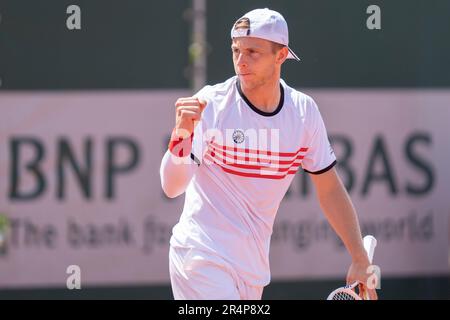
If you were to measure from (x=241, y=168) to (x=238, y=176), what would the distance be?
38 millimetres

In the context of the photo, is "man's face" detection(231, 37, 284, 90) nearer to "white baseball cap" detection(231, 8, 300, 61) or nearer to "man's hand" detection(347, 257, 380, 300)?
"white baseball cap" detection(231, 8, 300, 61)

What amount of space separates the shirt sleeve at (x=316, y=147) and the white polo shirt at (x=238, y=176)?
0.19 ft

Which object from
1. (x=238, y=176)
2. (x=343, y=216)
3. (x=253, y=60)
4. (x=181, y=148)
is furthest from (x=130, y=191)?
(x=181, y=148)

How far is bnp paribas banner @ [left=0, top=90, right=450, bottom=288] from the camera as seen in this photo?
7.93 m

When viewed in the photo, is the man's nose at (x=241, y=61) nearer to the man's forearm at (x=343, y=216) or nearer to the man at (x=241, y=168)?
the man at (x=241, y=168)

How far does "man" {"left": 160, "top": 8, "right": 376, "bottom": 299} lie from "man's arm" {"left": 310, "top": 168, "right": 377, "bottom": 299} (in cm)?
25

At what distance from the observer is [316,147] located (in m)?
4.86

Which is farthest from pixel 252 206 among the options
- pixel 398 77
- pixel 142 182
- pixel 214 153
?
pixel 398 77

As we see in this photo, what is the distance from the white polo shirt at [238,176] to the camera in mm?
4602

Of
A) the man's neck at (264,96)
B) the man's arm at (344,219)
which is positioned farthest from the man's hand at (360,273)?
the man's neck at (264,96)

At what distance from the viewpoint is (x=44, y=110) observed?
26.1 feet

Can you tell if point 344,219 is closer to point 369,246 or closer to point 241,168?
point 369,246
